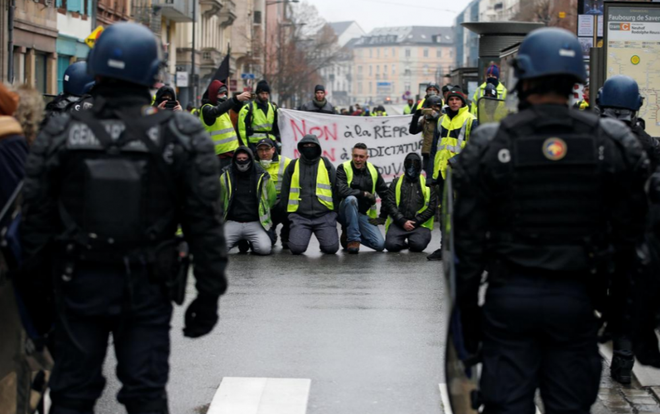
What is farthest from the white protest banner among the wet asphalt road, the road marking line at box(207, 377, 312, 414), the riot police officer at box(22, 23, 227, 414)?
the riot police officer at box(22, 23, 227, 414)

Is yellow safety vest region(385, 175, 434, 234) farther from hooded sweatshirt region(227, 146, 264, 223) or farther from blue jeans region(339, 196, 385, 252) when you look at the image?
hooded sweatshirt region(227, 146, 264, 223)

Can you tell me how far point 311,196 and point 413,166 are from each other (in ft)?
4.36

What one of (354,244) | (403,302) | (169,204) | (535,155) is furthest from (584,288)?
(354,244)

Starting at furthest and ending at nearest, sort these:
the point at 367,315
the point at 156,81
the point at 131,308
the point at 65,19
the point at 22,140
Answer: the point at 65,19
the point at 367,315
the point at 22,140
the point at 156,81
the point at 131,308

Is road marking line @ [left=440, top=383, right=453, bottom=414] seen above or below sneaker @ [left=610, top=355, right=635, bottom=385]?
below

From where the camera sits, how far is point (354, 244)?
1566cm

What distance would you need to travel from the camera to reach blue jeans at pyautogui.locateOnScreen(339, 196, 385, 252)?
1562 centimetres

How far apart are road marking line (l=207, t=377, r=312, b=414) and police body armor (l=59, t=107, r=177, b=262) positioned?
237 cm

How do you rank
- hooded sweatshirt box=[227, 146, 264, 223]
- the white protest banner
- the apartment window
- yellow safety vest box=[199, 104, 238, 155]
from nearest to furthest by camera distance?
hooded sweatshirt box=[227, 146, 264, 223], yellow safety vest box=[199, 104, 238, 155], the white protest banner, the apartment window

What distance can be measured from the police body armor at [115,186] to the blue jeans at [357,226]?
35.1 feet

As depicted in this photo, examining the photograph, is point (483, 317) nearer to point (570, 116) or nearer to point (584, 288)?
point (584, 288)

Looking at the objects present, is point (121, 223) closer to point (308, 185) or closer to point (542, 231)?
point (542, 231)

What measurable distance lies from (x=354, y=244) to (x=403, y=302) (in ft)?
14.8

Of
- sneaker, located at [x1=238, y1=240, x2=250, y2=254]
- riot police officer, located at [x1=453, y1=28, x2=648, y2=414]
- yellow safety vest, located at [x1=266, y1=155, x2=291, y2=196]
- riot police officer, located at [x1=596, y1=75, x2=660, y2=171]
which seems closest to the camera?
riot police officer, located at [x1=453, y1=28, x2=648, y2=414]
